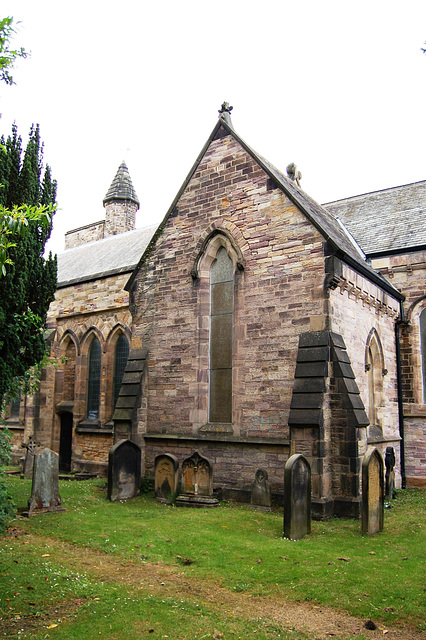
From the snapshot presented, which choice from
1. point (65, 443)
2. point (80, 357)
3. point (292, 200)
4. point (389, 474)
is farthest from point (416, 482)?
point (65, 443)

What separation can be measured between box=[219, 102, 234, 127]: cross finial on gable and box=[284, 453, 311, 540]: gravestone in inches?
377

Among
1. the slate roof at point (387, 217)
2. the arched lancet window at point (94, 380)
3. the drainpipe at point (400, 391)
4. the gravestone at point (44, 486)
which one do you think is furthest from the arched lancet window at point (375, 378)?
the arched lancet window at point (94, 380)

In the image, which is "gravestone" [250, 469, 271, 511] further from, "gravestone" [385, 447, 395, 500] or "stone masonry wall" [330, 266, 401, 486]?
"gravestone" [385, 447, 395, 500]

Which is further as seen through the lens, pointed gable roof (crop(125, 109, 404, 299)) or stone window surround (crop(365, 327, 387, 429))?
stone window surround (crop(365, 327, 387, 429))

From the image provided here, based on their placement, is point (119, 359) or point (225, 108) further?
point (119, 359)

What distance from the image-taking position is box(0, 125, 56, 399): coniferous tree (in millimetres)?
10000

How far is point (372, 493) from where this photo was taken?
364 inches

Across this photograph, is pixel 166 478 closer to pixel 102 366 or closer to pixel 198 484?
pixel 198 484

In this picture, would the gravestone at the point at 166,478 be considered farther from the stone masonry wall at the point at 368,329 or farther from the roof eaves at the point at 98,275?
the roof eaves at the point at 98,275

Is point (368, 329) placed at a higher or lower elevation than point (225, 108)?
lower

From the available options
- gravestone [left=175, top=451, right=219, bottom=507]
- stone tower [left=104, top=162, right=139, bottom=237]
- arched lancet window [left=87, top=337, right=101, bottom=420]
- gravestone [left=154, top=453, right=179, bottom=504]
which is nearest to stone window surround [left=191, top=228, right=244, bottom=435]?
gravestone [left=175, top=451, right=219, bottom=507]

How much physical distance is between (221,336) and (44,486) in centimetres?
553

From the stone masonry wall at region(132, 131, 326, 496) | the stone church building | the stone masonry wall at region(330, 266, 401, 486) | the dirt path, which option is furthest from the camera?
the stone masonry wall at region(330, 266, 401, 486)

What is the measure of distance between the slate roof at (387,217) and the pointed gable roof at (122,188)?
48.7 feet
